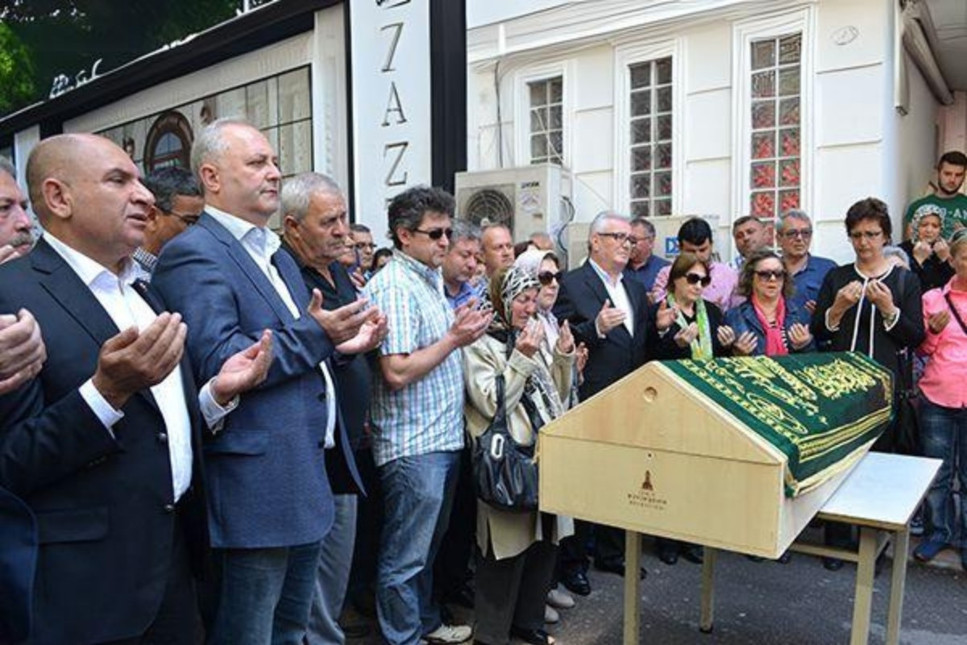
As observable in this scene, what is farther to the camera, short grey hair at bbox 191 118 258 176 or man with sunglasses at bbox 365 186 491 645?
man with sunglasses at bbox 365 186 491 645

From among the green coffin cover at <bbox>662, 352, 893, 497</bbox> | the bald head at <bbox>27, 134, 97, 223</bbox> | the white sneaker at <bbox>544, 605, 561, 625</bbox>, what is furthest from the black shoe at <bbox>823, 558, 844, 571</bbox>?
the bald head at <bbox>27, 134, 97, 223</bbox>

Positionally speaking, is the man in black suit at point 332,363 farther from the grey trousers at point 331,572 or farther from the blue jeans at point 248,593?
the blue jeans at point 248,593

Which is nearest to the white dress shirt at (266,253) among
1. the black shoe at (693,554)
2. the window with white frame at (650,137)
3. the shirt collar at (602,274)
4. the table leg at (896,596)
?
the shirt collar at (602,274)

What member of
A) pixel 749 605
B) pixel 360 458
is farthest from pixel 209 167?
pixel 749 605

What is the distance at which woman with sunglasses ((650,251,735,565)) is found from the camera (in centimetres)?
380

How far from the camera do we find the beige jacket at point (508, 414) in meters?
2.77

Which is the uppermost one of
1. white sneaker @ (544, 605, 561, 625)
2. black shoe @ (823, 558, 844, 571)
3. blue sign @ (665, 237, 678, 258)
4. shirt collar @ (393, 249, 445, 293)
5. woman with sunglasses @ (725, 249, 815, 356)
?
blue sign @ (665, 237, 678, 258)

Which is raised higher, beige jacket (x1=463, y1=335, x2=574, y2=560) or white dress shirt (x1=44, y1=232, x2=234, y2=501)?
white dress shirt (x1=44, y1=232, x2=234, y2=501)

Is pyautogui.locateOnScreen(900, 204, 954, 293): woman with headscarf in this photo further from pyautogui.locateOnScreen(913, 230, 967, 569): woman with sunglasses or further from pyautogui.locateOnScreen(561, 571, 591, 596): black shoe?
pyautogui.locateOnScreen(561, 571, 591, 596): black shoe

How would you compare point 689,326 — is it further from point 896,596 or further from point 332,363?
point 332,363

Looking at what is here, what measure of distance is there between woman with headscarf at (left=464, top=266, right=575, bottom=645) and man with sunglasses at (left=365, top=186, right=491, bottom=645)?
4.9 inches

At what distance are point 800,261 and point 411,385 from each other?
9.25ft

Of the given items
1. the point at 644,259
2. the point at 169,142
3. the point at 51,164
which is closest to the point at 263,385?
the point at 51,164

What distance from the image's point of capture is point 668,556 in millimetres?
3957
